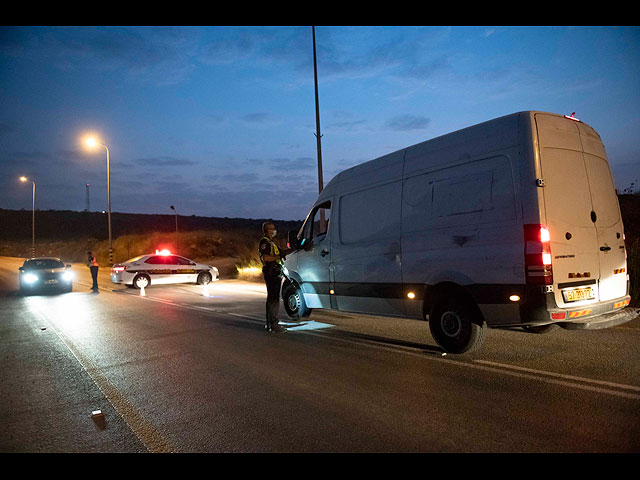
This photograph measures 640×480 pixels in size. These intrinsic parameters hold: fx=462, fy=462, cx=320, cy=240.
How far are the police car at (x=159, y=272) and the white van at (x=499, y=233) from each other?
1287 cm

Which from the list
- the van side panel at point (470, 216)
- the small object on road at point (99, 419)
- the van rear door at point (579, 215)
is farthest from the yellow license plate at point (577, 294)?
the small object on road at point (99, 419)

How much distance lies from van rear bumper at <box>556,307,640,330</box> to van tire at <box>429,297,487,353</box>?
2.95 feet

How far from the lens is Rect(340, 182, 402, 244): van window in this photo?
6.53 metres

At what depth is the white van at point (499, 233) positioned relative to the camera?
490cm

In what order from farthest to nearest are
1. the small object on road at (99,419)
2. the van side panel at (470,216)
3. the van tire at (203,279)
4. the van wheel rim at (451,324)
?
the van tire at (203,279) → the van wheel rim at (451,324) → the van side panel at (470,216) → the small object on road at (99,419)

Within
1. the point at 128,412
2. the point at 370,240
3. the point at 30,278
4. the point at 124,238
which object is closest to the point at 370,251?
the point at 370,240

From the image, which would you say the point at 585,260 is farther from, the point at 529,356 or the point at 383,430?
the point at 383,430

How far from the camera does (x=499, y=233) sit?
5.09 meters

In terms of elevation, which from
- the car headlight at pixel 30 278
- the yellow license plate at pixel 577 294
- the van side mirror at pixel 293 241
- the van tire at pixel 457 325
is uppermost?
the van side mirror at pixel 293 241

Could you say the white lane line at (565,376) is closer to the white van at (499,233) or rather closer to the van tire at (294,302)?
the white van at (499,233)

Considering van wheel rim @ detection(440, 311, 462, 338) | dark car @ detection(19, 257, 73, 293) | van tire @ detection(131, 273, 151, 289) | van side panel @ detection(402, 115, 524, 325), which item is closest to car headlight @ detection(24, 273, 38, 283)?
dark car @ detection(19, 257, 73, 293)

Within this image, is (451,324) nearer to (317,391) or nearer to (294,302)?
(317,391)

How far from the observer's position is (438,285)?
5.82 metres
